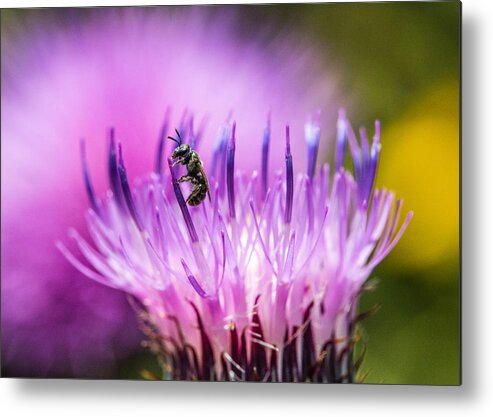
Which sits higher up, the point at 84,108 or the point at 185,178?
the point at 84,108

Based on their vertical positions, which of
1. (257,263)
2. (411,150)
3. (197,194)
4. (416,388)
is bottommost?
(416,388)

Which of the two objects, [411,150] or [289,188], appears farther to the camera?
[411,150]

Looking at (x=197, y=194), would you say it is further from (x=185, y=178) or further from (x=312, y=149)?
(x=312, y=149)

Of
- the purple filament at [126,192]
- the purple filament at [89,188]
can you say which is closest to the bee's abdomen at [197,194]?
the purple filament at [126,192]

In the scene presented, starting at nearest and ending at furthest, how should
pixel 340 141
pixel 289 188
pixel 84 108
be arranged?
1. pixel 289 188
2. pixel 340 141
3. pixel 84 108

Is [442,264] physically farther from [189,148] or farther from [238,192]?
[189,148]

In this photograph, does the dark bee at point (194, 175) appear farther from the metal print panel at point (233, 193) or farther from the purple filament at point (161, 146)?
the purple filament at point (161, 146)

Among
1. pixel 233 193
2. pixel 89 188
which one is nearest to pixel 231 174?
pixel 233 193

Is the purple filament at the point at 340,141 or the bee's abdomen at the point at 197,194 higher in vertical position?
the purple filament at the point at 340,141
